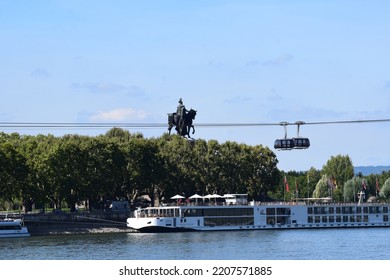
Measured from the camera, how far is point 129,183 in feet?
413

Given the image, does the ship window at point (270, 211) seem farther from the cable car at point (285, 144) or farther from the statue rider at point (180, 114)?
the statue rider at point (180, 114)

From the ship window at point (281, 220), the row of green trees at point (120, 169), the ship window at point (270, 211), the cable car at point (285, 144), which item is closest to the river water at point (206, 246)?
the ship window at point (270, 211)

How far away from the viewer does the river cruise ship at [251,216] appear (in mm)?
111125

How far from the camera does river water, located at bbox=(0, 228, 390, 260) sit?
71.4 meters

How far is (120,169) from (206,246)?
4148cm

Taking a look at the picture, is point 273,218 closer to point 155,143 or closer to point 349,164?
point 155,143

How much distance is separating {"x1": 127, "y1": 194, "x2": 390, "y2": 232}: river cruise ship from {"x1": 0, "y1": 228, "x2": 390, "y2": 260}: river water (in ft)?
17.8

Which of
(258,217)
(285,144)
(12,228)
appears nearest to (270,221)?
(258,217)

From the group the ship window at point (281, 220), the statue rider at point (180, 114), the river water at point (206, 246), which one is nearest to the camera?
the statue rider at point (180, 114)

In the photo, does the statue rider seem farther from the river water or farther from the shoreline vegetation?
the shoreline vegetation

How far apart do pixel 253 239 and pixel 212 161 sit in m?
41.9

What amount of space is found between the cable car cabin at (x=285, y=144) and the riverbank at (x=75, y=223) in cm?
5718

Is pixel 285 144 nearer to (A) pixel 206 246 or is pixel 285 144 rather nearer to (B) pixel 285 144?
(B) pixel 285 144
